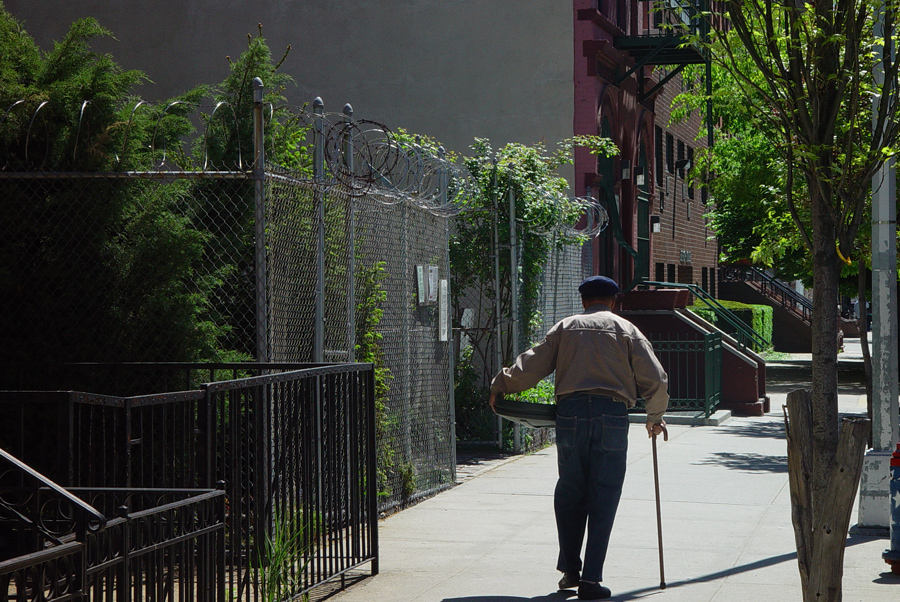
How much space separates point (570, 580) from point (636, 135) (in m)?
15.7

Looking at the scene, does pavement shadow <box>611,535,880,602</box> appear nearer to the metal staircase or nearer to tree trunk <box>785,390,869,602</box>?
tree trunk <box>785,390,869,602</box>

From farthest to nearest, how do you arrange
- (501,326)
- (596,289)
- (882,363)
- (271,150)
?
1. (501,326)
2. (271,150)
3. (882,363)
4. (596,289)

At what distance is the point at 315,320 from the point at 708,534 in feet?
10.7

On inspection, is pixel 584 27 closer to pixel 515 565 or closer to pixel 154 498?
pixel 515 565

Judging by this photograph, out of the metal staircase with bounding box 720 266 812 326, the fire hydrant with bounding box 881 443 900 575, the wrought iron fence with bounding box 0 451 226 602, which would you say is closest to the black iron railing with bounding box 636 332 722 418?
the fire hydrant with bounding box 881 443 900 575

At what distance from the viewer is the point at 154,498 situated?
4.84 m

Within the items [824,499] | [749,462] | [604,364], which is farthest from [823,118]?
[749,462]

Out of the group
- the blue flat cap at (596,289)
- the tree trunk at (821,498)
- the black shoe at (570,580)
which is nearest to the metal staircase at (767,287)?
the blue flat cap at (596,289)

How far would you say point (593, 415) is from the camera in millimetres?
6461

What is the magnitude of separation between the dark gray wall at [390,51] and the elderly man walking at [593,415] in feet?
37.1

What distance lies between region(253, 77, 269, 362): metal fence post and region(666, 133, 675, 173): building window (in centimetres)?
1947

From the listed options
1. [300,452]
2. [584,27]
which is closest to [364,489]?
[300,452]

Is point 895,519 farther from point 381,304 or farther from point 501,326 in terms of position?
point 501,326

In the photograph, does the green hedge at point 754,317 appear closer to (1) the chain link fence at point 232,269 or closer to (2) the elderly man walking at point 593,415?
(1) the chain link fence at point 232,269
